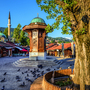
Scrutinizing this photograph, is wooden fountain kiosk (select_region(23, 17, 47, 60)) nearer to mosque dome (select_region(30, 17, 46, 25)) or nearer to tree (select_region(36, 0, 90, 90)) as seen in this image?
mosque dome (select_region(30, 17, 46, 25))

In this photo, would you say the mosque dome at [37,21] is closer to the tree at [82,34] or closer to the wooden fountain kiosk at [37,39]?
the wooden fountain kiosk at [37,39]

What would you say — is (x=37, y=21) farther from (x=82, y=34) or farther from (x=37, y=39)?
(x=82, y=34)

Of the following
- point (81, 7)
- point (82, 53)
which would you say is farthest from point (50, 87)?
point (81, 7)

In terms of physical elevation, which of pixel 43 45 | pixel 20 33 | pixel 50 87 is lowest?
pixel 50 87

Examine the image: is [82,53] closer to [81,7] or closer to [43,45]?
[81,7]

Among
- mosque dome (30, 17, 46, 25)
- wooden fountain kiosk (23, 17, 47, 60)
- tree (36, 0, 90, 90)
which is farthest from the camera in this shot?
mosque dome (30, 17, 46, 25)

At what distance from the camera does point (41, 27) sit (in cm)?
1543

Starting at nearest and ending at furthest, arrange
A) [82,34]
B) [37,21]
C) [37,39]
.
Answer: [82,34] < [37,39] < [37,21]

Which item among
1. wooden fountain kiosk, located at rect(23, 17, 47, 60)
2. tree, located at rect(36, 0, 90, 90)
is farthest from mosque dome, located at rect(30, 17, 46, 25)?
tree, located at rect(36, 0, 90, 90)

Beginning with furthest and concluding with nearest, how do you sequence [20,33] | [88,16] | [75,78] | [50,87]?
[20,33], [75,78], [88,16], [50,87]

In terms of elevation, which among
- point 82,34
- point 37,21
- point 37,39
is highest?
point 37,21

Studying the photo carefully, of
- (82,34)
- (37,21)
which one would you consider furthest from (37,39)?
(82,34)

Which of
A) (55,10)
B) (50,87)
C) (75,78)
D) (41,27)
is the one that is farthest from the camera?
(41,27)

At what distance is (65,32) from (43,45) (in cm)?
1076
